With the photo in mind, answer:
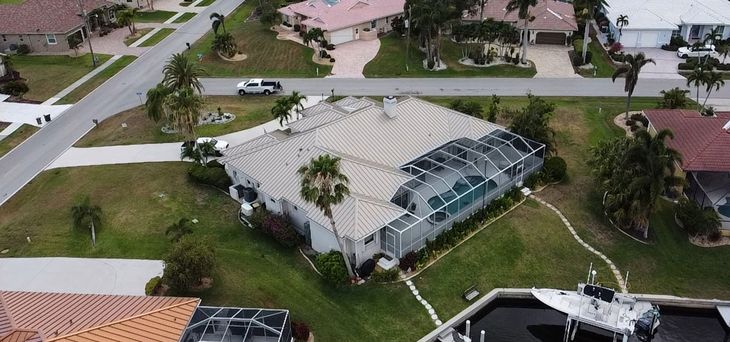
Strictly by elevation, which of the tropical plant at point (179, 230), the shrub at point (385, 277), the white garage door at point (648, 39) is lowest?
the shrub at point (385, 277)

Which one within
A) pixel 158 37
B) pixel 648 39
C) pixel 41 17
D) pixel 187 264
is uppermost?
pixel 41 17

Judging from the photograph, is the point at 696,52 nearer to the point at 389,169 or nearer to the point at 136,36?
the point at 389,169

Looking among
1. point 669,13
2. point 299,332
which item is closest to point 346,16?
point 669,13

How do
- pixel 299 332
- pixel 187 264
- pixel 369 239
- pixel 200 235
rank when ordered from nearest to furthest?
pixel 299 332 < pixel 187 264 < pixel 369 239 < pixel 200 235

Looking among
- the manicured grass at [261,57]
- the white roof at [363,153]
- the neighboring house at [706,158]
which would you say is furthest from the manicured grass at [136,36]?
the neighboring house at [706,158]

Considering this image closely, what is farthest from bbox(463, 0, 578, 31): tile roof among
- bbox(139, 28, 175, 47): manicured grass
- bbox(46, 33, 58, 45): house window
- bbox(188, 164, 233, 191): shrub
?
bbox(46, 33, 58, 45): house window

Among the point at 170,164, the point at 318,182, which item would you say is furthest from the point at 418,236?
the point at 170,164

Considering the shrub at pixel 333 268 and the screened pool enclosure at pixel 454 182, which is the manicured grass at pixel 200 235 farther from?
the screened pool enclosure at pixel 454 182

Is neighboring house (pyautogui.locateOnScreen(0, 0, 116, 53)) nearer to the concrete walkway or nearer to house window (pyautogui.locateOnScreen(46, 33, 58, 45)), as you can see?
house window (pyautogui.locateOnScreen(46, 33, 58, 45))
